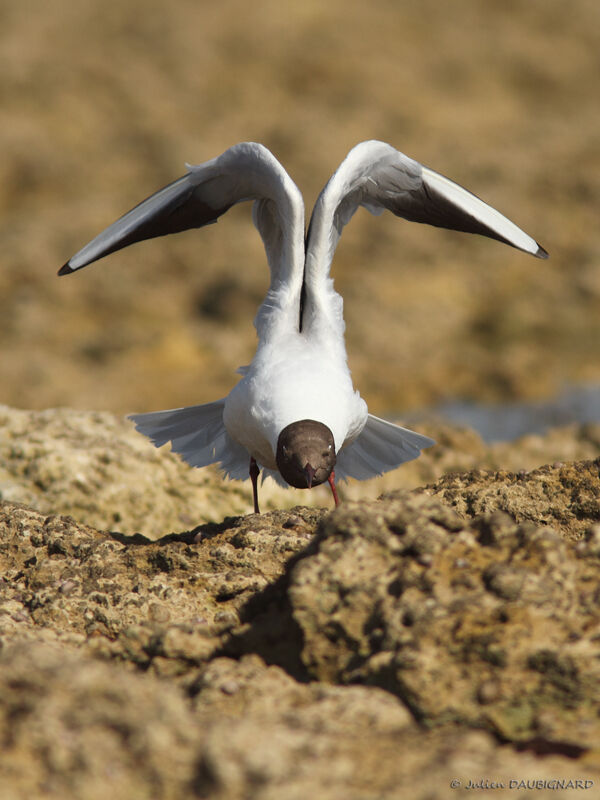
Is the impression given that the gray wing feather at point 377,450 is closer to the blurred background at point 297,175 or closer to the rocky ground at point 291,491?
the rocky ground at point 291,491

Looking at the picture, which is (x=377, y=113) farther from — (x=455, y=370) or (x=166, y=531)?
(x=166, y=531)

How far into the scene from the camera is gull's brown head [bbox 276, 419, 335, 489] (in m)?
4.98

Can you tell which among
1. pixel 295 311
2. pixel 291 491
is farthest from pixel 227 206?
pixel 291 491

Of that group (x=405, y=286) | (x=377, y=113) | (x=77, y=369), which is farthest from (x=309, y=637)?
(x=377, y=113)

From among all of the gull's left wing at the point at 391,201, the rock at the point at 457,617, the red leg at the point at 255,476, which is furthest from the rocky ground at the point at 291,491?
the gull's left wing at the point at 391,201

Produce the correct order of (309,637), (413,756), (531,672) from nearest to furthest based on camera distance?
(413,756), (531,672), (309,637)

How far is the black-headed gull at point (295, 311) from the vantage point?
5336 millimetres

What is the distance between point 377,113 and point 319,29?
4349 millimetres

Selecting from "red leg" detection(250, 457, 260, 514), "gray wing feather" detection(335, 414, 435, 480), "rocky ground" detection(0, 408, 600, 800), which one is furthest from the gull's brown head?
"gray wing feather" detection(335, 414, 435, 480)

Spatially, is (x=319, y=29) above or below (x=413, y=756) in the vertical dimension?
above

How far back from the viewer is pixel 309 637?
3.09 metres

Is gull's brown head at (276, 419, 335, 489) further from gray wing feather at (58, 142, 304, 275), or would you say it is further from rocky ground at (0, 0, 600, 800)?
gray wing feather at (58, 142, 304, 275)

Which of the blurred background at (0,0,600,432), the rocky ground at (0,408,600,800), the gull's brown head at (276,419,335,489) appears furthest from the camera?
the blurred background at (0,0,600,432)

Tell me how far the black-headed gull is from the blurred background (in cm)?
509
